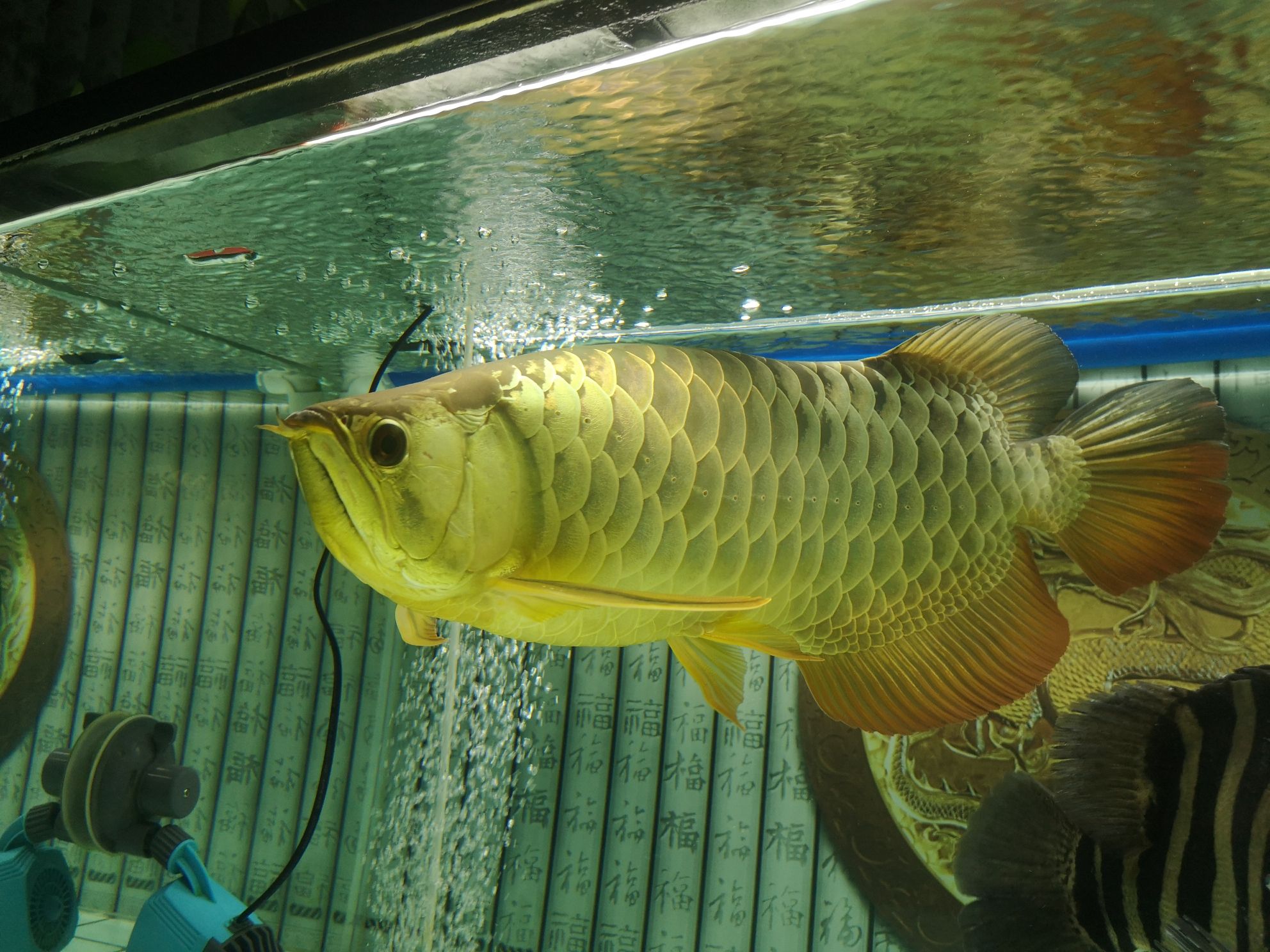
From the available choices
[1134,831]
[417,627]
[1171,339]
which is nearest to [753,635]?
[417,627]

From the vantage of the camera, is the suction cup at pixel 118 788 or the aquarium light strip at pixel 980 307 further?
the suction cup at pixel 118 788

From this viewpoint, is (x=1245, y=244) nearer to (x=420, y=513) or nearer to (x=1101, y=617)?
(x=1101, y=617)

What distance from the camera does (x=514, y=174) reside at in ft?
2.77

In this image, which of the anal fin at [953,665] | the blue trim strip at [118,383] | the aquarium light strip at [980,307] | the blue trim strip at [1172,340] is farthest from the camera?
the blue trim strip at [118,383]

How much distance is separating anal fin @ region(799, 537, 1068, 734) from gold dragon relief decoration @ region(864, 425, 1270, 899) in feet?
2.38

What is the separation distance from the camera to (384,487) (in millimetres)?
331

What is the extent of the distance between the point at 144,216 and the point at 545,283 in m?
0.55

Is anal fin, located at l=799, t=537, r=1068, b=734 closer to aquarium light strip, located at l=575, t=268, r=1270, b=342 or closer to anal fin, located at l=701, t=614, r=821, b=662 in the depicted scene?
anal fin, located at l=701, t=614, r=821, b=662

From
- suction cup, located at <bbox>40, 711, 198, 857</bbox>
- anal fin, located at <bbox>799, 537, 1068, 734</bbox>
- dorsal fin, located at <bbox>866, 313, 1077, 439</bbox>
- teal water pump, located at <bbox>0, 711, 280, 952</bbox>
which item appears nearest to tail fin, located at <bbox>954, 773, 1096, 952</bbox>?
anal fin, located at <bbox>799, 537, 1068, 734</bbox>

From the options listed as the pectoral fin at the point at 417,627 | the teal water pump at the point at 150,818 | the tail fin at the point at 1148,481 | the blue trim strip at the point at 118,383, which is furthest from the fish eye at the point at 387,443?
the blue trim strip at the point at 118,383

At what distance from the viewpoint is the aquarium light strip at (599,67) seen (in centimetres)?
49

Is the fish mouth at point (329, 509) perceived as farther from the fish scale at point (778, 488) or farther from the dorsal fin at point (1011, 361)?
the dorsal fin at point (1011, 361)

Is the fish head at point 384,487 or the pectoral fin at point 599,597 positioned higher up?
the fish head at point 384,487

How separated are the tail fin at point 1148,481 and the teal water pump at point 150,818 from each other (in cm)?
122
